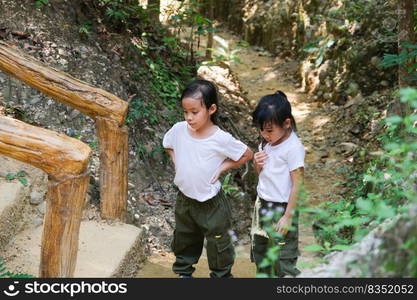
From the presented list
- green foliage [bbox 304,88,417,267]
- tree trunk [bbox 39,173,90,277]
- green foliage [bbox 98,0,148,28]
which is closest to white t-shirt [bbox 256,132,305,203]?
green foliage [bbox 304,88,417,267]

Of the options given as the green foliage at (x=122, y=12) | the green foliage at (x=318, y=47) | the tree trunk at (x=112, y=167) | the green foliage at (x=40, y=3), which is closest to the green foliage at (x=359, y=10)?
the green foliage at (x=318, y=47)

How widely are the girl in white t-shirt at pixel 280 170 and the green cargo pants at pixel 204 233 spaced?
31 cm

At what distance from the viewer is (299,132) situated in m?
9.48

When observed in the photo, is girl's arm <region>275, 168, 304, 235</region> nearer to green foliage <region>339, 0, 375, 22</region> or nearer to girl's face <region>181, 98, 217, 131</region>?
girl's face <region>181, 98, 217, 131</region>

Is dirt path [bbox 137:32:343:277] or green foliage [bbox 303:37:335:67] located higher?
green foliage [bbox 303:37:335:67]

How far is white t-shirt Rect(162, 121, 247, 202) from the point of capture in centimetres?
370

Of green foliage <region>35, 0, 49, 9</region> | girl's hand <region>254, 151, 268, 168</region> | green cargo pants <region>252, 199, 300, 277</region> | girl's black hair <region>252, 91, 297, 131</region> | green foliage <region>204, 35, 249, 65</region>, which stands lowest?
green cargo pants <region>252, 199, 300, 277</region>

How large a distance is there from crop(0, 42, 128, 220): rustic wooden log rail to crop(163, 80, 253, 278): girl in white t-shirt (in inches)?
28.7

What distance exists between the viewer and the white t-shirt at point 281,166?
348cm

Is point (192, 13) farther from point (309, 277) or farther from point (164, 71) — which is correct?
A: point (309, 277)

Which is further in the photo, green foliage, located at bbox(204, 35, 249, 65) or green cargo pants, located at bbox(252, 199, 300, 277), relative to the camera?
green foliage, located at bbox(204, 35, 249, 65)

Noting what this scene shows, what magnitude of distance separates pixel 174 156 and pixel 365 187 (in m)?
2.29

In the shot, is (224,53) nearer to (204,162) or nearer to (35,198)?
(35,198)

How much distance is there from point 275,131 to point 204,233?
88 centimetres
